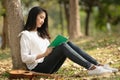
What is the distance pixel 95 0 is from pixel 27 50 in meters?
28.1

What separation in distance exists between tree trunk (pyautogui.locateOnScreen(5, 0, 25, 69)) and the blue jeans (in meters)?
0.64

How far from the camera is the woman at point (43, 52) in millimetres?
7770

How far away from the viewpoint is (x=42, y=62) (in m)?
8.09

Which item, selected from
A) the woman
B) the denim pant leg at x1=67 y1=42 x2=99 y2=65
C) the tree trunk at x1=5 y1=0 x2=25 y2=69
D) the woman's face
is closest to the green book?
the woman

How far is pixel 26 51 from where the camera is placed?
7.92 meters

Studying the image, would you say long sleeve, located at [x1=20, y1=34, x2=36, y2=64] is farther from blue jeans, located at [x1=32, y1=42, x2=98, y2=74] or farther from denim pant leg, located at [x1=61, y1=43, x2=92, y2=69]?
denim pant leg, located at [x1=61, y1=43, x2=92, y2=69]

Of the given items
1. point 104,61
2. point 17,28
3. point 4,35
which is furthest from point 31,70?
point 4,35

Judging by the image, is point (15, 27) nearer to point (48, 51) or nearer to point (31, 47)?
point (31, 47)

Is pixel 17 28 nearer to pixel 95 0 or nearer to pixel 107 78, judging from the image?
pixel 107 78

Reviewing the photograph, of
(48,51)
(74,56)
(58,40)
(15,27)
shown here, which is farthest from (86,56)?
(15,27)

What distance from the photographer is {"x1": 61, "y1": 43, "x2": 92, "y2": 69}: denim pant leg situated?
7723mm

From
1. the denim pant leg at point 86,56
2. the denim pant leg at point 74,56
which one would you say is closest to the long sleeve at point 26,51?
the denim pant leg at point 74,56

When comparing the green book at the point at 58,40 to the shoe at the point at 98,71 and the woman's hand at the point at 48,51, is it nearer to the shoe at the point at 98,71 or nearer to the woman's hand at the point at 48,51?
the woman's hand at the point at 48,51

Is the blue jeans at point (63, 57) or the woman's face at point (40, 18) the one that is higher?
the woman's face at point (40, 18)
